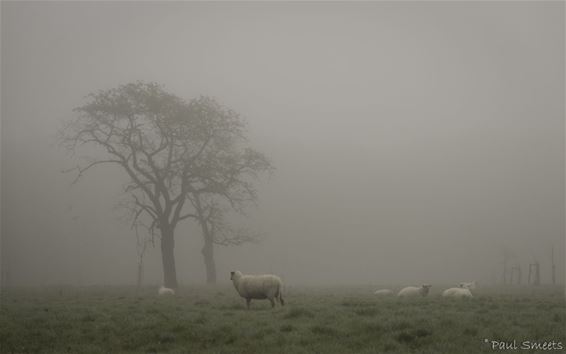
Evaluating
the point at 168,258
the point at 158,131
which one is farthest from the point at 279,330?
the point at 158,131

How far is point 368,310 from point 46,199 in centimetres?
10348

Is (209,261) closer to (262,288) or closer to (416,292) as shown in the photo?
(416,292)

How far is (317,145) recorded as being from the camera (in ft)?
640

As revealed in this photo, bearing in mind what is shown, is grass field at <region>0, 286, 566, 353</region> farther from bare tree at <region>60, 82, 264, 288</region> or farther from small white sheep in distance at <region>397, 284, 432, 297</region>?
bare tree at <region>60, 82, 264, 288</region>

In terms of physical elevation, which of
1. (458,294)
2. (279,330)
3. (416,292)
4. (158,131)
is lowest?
(416,292)

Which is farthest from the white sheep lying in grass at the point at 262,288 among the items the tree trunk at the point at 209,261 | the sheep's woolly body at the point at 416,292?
→ the tree trunk at the point at 209,261

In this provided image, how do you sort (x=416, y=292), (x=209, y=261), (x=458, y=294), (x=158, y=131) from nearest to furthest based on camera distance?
(x=458, y=294), (x=416, y=292), (x=158, y=131), (x=209, y=261)

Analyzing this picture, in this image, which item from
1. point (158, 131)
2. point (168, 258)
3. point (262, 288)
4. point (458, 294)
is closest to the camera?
point (262, 288)

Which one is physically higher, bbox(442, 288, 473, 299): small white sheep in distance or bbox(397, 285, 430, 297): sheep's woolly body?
bbox(442, 288, 473, 299): small white sheep in distance

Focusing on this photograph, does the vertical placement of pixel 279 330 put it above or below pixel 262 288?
below

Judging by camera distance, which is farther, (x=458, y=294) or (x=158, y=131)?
(x=158, y=131)

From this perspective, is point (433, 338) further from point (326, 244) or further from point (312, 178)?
point (312, 178)

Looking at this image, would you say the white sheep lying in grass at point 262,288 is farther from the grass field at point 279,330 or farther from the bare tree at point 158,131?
the bare tree at point 158,131

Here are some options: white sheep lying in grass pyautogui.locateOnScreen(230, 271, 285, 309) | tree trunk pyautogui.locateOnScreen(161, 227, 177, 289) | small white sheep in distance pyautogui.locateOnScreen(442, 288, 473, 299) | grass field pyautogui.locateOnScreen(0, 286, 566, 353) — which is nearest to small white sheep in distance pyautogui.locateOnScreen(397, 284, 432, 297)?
small white sheep in distance pyautogui.locateOnScreen(442, 288, 473, 299)
